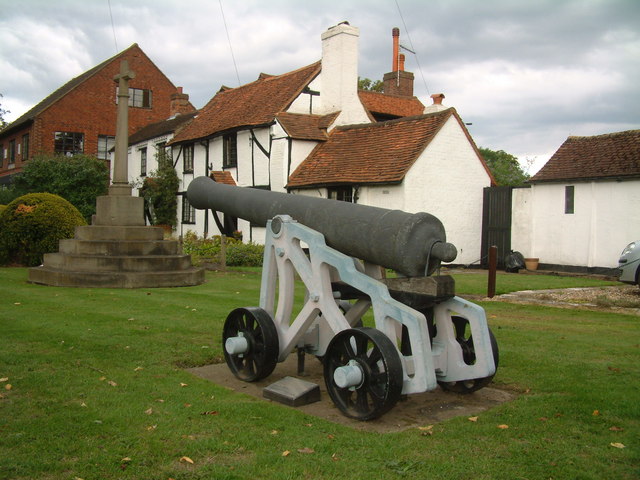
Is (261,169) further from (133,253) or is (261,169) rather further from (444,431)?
(444,431)

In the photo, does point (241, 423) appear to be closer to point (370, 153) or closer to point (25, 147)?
point (370, 153)

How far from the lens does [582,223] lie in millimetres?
19500

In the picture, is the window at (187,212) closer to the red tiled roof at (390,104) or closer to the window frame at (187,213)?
the window frame at (187,213)

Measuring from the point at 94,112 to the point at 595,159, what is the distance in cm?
2860

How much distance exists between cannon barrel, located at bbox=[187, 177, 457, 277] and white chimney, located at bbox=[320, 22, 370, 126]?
18934 mm

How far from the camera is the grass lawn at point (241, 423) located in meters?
3.90

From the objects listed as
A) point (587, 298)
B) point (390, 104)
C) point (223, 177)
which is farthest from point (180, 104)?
point (587, 298)

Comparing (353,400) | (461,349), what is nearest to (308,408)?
(353,400)

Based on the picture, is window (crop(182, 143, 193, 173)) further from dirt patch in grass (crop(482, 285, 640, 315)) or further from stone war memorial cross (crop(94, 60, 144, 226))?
dirt patch in grass (crop(482, 285, 640, 315))

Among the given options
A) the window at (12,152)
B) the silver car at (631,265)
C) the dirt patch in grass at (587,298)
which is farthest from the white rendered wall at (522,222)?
the window at (12,152)

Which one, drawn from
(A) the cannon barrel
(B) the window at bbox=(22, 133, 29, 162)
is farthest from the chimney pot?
(B) the window at bbox=(22, 133, 29, 162)

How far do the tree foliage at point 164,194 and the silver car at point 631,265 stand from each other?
70.7ft

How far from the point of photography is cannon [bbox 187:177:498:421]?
474 centimetres

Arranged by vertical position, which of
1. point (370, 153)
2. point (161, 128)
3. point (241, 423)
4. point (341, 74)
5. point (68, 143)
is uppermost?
point (341, 74)
